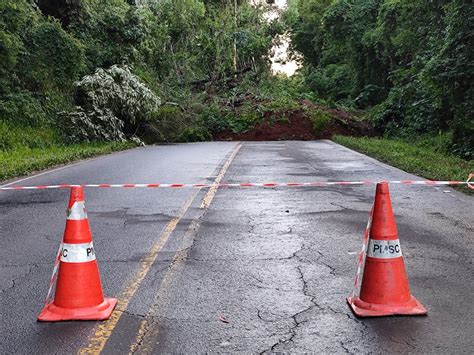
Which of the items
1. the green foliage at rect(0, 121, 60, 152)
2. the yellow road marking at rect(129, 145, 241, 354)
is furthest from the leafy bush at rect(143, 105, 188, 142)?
the yellow road marking at rect(129, 145, 241, 354)

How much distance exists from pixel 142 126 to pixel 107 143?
507cm

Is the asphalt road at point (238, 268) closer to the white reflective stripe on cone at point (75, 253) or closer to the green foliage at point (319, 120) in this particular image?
the white reflective stripe on cone at point (75, 253)

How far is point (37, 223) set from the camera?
7.96 metres

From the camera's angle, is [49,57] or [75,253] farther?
[49,57]

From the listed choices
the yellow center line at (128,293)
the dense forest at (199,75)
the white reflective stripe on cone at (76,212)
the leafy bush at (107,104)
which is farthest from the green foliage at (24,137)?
the white reflective stripe on cone at (76,212)

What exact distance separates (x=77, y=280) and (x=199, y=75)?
3833 cm

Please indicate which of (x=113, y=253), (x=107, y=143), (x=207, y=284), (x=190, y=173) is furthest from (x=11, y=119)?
(x=207, y=284)

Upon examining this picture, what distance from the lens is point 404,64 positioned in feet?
105

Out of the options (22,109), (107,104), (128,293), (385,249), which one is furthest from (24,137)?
(385,249)

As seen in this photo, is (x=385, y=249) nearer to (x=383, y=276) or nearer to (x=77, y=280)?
(x=383, y=276)

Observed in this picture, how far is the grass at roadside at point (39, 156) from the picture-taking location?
1414 centimetres

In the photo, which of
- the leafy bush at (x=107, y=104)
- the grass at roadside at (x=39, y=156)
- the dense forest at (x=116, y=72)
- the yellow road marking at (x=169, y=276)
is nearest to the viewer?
the yellow road marking at (x=169, y=276)

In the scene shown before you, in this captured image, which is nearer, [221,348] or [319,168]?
[221,348]

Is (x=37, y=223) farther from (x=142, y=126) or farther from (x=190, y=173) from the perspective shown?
(x=142, y=126)
